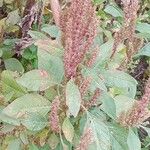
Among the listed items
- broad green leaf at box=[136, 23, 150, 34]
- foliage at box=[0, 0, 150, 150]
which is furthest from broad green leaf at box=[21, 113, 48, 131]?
broad green leaf at box=[136, 23, 150, 34]

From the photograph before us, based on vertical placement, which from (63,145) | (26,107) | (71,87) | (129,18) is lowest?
(63,145)

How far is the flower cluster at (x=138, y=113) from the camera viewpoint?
49.0 inches

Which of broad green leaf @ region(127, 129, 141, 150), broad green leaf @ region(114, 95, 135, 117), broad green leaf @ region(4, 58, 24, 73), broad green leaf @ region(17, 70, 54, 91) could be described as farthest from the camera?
broad green leaf @ region(4, 58, 24, 73)

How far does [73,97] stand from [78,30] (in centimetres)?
23

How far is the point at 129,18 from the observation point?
134 centimetres

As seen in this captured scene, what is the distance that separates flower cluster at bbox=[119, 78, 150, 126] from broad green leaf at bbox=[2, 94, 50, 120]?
0.84 feet

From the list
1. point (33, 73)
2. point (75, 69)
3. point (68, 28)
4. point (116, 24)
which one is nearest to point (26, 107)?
point (33, 73)

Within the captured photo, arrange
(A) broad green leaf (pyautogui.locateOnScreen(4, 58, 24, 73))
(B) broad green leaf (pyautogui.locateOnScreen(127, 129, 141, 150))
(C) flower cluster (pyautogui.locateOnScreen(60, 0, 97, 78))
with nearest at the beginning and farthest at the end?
1. (C) flower cluster (pyautogui.locateOnScreen(60, 0, 97, 78))
2. (B) broad green leaf (pyautogui.locateOnScreen(127, 129, 141, 150))
3. (A) broad green leaf (pyautogui.locateOnScreen(4, 58, 24, 73))

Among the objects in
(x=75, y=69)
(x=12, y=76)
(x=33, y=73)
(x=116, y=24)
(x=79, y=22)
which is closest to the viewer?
(x=79, y=22)

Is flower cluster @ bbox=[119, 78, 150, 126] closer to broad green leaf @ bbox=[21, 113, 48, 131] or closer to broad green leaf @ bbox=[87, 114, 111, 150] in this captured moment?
broad green leaf @ bbox=[87, 114, 111, 150]

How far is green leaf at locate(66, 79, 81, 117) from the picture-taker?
1.20 meters

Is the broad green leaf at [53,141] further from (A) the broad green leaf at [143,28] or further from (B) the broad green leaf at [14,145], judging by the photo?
(A) the broad green leaf at [143,28]

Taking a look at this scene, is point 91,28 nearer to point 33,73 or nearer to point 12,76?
point 33,73

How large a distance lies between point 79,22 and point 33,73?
1.00ft
